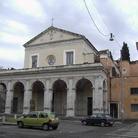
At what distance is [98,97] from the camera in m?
26.9

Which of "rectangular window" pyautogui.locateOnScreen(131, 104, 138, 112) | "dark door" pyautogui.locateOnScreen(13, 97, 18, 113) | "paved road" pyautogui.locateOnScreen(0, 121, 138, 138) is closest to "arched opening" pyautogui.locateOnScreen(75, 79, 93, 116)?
"rectangular window" pyautogui.locateOnScreen(131, 104, 138, 112)

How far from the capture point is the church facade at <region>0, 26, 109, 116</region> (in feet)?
93.2

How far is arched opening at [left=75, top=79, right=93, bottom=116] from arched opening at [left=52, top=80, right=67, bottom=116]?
90.3 inches

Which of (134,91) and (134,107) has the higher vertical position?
(134,91)

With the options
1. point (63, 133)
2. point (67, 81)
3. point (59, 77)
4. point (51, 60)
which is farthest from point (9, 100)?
point (63, 133)

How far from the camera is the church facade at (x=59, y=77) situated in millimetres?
28406

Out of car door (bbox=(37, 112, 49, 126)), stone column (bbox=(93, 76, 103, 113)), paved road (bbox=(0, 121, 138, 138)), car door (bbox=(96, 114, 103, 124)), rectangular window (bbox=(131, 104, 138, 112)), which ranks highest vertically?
stone column (bbox=(93, 76, 103, 113))

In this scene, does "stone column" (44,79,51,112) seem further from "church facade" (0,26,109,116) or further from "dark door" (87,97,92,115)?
"dark door" (87,97,92,115)

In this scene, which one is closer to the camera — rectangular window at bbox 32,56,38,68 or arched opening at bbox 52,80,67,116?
arched opening at bbox 52,80,67,116

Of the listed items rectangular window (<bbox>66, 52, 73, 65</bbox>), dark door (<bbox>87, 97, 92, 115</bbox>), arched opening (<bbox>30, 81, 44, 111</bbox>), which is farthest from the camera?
arched opening (<bbox>30, 81, 44, 111</bbox>)

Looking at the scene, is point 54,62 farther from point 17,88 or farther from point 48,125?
point 48,125

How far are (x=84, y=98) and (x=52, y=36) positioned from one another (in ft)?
37.8

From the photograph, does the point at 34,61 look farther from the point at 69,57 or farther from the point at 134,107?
the point at 134,107

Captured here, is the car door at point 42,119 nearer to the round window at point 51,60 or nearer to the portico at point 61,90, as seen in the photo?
the portico at point 61,90
